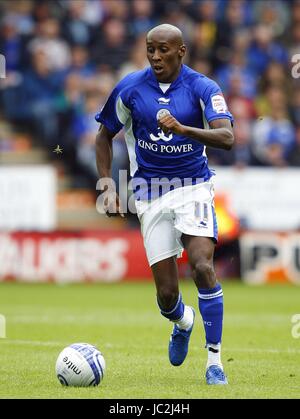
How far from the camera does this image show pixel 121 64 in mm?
21516

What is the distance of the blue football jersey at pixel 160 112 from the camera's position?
810 centimetres

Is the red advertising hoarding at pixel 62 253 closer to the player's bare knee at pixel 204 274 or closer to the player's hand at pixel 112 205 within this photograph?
the player's hand at pixel 112 205

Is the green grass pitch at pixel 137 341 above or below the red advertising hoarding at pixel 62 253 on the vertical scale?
above

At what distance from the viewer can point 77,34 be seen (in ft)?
69.8

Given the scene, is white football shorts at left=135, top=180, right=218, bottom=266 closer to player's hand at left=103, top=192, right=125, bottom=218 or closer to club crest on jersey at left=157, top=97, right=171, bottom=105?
player's hand at left=103, top=192, right=125, bottom=218

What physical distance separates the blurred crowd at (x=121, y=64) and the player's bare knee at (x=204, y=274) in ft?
35.3

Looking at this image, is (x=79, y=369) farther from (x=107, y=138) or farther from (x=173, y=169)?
(x=107, y=138)

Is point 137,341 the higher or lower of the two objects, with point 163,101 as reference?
lower

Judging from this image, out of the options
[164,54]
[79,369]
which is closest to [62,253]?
[164,54]

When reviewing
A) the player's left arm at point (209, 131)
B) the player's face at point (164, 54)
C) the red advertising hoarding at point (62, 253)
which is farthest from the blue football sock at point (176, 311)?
the red advertising hoarding at point (62, 253)

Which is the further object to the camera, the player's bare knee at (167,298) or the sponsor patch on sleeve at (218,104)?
the player's bare knee at (167,298)

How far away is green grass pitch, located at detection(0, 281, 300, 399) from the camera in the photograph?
24.5 ft

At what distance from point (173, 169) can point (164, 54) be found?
88cm

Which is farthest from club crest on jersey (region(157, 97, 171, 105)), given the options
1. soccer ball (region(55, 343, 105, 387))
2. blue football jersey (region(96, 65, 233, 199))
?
soccer ball (region(55, 343, 105, 387))
